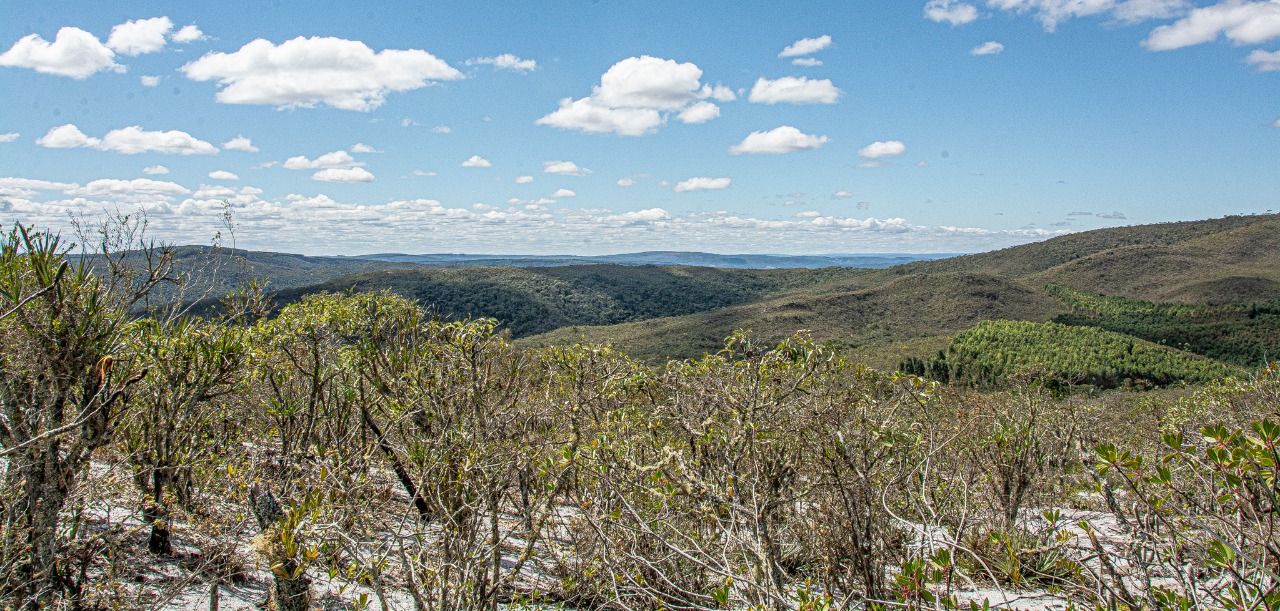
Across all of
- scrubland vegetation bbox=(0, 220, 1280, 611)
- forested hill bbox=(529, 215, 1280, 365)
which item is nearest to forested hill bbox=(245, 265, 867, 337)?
forested hill bbox=(529, 215, 1280, 365)

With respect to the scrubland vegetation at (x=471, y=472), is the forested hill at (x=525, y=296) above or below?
below

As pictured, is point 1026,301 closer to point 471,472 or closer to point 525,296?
point 525,296

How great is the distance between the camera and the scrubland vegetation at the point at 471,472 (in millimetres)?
5039

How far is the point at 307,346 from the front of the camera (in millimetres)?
9820

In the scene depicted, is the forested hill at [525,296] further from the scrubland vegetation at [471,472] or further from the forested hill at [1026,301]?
the scrubland vegetation at [471,472]

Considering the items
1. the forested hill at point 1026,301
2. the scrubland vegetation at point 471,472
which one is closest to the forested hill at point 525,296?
the forested hill at point 1026,301

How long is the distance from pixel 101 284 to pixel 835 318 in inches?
5187

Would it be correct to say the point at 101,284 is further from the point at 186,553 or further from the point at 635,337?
the point at 635,337

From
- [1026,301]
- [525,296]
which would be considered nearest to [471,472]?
[1026,301]

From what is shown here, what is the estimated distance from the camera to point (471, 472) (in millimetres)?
6176

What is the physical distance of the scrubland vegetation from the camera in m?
5.04

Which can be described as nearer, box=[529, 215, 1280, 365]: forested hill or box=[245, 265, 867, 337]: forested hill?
box=[529, 215, 1280, 365]: forested hill

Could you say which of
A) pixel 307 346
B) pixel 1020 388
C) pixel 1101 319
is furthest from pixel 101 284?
pixel 1101 319

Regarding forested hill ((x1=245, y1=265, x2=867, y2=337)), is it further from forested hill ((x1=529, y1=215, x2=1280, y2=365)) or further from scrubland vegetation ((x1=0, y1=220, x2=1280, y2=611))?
scrubland vegetation ((x1=0, y1=220, x2=1280, y2=611))
